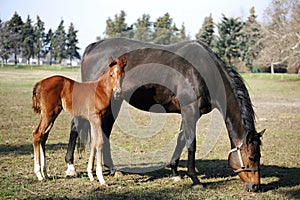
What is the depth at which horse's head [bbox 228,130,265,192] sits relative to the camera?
509cm

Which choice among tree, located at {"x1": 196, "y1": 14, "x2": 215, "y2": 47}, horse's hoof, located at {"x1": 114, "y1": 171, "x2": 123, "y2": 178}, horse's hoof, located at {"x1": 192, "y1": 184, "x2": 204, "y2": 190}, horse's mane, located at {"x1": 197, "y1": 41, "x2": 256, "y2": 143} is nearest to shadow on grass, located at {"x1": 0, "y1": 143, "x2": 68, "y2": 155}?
horse's hoof, located at {"x1": 114, "y1": 171, "x2": 123, "y2": 178}

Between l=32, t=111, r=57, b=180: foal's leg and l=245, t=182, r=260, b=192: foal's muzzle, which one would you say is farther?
l=32, t=111, r=57, b=180: foal's leg

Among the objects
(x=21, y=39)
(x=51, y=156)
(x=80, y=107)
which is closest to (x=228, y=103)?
(x=80, y=107)

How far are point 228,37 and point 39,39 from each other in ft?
168

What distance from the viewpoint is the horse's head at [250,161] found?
5091 mm

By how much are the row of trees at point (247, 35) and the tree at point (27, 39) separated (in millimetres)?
18180

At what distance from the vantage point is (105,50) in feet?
22.5

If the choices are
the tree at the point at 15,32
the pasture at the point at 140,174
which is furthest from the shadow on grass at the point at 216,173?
the tree at the point at 15,32

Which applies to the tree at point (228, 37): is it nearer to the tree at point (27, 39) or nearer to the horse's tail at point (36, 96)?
the tree at point (27, 39)

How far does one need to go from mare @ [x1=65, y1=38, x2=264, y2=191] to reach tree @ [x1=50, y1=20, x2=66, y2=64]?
80.8 m

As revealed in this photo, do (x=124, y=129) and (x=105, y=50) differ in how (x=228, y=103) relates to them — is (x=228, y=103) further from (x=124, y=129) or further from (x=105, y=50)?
(x=124, y=129)

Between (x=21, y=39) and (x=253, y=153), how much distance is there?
81.5m

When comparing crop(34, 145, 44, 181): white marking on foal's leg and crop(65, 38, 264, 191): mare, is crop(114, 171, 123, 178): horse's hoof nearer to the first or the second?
crop(65, 38, 264, 191): mare

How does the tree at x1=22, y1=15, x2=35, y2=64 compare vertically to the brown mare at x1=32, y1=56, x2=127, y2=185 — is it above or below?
above
